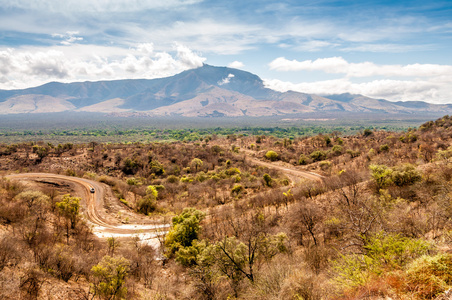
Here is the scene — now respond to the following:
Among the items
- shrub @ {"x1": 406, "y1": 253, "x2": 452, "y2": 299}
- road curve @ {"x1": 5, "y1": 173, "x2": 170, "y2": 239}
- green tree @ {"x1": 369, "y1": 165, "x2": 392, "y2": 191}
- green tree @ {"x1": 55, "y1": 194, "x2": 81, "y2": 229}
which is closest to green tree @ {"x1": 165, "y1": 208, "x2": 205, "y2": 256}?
road curve @ {"x1": 5, "y1": 173, "x2": 170, "y2": 239}

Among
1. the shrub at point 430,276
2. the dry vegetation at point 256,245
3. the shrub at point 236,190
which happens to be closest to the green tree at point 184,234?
the dry vegetation at point 256,245

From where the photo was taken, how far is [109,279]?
12.7 meters

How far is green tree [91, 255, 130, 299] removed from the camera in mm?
12547

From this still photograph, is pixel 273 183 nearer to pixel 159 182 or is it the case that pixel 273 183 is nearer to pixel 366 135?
pixel 159 182

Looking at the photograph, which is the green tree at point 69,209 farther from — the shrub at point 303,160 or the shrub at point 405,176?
the shrub at point 303,160

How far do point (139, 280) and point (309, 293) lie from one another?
12.6m

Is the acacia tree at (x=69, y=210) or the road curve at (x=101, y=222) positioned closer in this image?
the acacia tree at (x=69, y=210)

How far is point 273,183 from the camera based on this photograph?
155 feet

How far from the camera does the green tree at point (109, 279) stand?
12547mm

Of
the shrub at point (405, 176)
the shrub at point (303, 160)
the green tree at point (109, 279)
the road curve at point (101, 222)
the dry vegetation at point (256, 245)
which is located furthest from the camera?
the shrub at point (303, 160)

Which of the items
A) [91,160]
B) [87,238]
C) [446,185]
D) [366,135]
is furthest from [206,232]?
[366,135]

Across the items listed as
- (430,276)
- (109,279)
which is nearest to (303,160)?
(109,279)

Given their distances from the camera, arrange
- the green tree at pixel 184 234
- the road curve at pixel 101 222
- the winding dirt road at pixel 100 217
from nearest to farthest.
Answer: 1. the green tree at pixel 184 234
2. the winding dirt road at pixel 100 217
3. the road curve at pixel 101 222

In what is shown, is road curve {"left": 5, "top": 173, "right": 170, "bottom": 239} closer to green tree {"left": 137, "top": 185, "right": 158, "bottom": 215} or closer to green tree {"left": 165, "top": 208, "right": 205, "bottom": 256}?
green tree {"left": 137, "top": 185, "right": 158, "bottom": 215}
